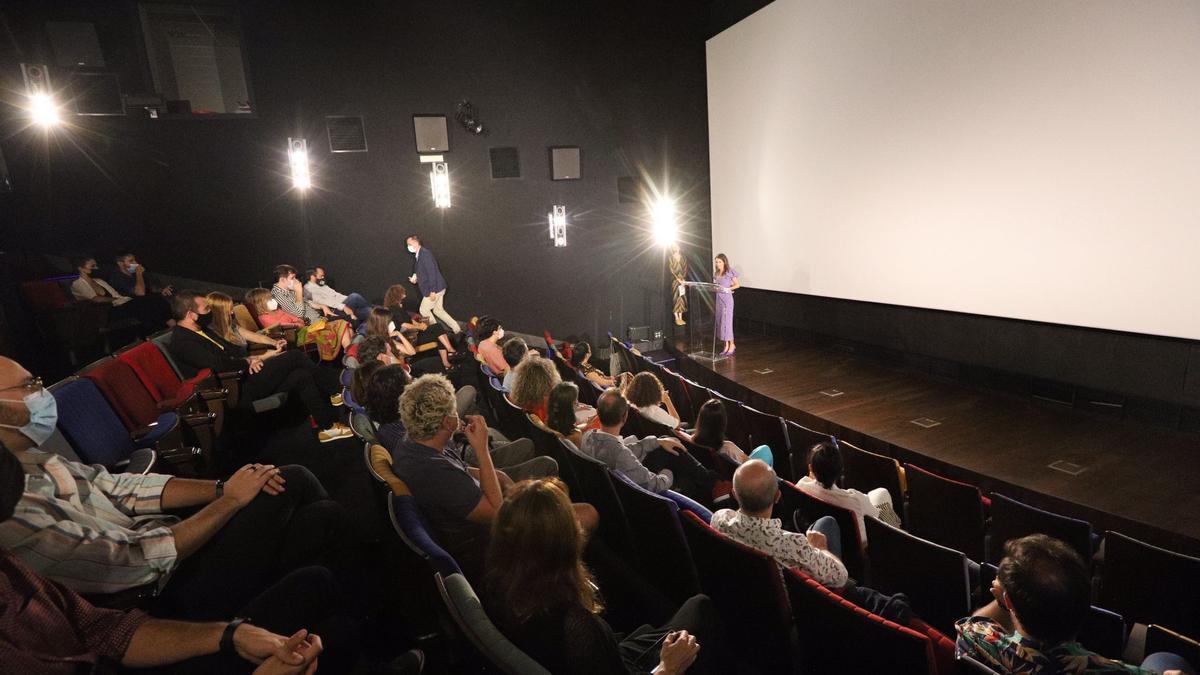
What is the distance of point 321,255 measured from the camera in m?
7.36

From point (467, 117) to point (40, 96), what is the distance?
459 cm

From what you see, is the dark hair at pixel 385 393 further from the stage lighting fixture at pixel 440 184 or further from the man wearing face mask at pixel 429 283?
the stage lighting fixture at pixel 440 184

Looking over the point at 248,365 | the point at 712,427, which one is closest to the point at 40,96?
the point at 248,365

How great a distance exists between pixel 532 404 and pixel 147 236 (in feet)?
20.6

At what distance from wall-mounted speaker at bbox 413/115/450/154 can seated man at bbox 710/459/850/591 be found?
23.1 feet

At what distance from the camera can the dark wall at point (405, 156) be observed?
642cm

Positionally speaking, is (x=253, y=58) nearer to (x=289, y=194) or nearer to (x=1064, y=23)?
(x=289, y=194)

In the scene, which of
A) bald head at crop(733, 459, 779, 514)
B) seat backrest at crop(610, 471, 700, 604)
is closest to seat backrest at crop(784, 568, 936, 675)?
bald head at crop(733, 459, 779, 514)

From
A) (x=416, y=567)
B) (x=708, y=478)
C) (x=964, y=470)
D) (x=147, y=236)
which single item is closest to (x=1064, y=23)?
(x=964, y=470)

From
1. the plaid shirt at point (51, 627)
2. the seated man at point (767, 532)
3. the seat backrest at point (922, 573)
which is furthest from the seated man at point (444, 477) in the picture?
the seat backrest at point (922, 573)

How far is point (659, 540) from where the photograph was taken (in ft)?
7.01

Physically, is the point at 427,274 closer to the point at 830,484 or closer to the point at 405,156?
the point at 405,156

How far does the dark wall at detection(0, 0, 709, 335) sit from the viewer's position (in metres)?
6.42

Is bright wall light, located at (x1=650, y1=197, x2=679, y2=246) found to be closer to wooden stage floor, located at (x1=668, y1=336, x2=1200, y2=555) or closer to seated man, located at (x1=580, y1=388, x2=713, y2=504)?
wooden stage floor, located at (x1=668, y1=336, x2=1200, y2=555)
